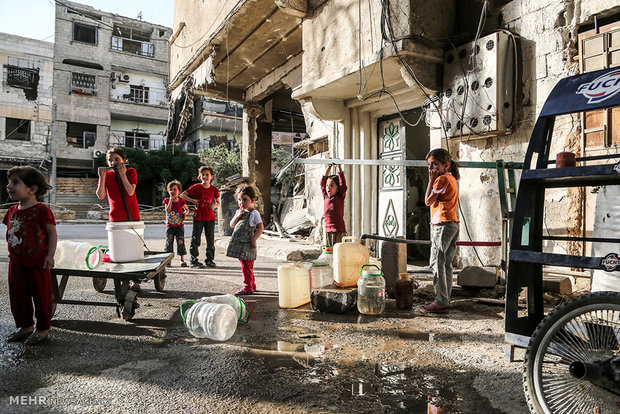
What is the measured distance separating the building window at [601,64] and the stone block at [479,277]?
6.11 ft

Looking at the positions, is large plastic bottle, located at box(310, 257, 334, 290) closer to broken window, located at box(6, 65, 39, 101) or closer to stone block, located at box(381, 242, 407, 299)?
stone block, located at box(381, 242, 407, 299)

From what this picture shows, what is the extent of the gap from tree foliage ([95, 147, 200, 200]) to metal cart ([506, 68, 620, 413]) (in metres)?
29.7

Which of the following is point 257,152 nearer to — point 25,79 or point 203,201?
point 203,201

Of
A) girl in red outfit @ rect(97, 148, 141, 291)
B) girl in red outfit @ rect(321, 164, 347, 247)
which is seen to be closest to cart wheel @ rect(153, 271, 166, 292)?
girl in red outfit @ rect(97, 148, 141, 291)

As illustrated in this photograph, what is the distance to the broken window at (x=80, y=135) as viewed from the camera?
33.2 metres

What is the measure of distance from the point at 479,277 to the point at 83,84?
3667 cm

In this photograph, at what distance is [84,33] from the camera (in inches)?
1359

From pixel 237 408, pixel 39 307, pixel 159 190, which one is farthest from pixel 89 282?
pixel 159 190

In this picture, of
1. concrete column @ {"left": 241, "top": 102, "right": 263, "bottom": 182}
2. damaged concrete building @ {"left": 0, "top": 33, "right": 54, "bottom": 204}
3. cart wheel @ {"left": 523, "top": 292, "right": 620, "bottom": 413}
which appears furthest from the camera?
damaged concrete building @ {"left": 0, "top": 33, "right": 54, "bottom": 204}

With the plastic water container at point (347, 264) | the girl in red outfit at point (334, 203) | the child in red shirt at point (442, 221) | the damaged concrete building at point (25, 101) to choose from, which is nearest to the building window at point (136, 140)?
the damaged concrete building at point (25, 101)

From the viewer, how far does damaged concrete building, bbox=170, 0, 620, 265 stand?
16.7 feet

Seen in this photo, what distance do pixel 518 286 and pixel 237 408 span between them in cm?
167

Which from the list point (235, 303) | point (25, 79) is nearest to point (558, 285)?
point (235, 303)

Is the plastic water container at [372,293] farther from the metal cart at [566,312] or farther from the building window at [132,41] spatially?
the building window at [132,41]
